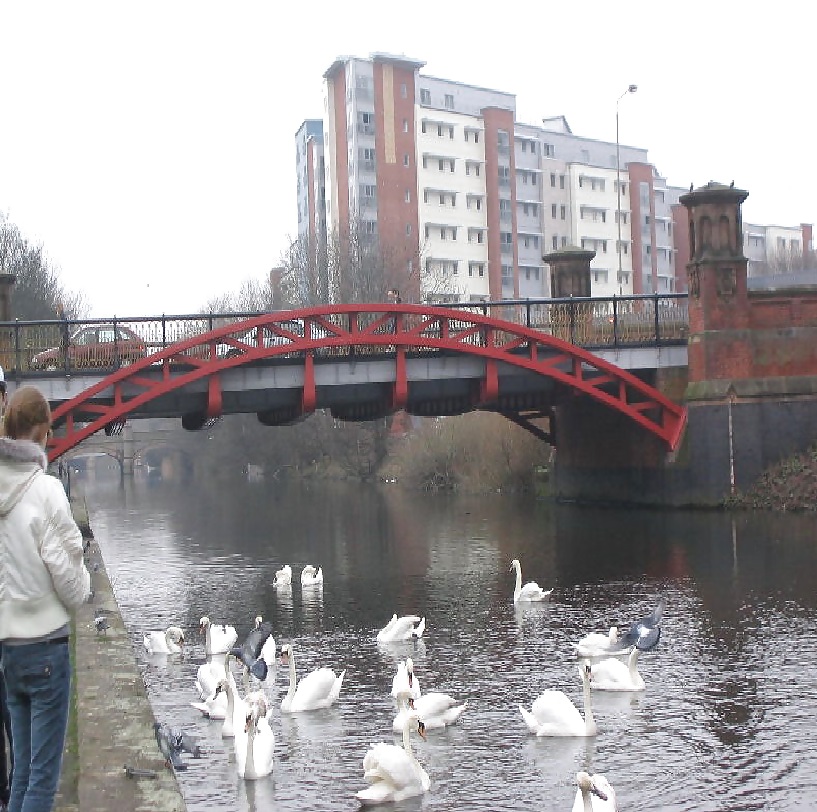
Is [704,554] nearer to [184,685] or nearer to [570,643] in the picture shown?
[570,643]

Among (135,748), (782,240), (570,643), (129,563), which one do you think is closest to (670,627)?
(570,643)

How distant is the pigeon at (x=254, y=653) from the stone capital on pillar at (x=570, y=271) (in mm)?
31394

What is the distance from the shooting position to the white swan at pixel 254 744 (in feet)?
39.8

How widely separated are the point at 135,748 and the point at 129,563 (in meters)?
22.5

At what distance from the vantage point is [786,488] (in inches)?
1437

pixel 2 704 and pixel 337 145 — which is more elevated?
pixel 337 145

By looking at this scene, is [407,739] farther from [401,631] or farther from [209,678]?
[401,631]

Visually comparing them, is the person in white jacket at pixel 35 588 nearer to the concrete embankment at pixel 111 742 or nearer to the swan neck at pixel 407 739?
the concrete embankment at pixel 111 742

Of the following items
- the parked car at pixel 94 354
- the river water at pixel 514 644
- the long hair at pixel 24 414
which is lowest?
the river water at pixel 514 644

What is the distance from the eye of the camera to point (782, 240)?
457 ft

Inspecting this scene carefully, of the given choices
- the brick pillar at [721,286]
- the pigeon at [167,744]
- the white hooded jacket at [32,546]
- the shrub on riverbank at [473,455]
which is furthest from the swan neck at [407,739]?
the shrub on riverbank at [473,455]

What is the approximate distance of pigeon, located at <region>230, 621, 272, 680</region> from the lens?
1438 cm

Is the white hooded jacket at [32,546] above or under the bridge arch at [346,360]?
under

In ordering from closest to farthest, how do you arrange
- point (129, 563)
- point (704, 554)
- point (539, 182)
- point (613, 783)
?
1. point (613, 783)
2. point (704, 554)
3. point (129, 563)
4. point (539, 182)
